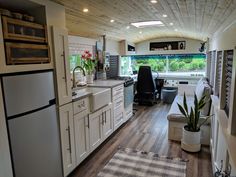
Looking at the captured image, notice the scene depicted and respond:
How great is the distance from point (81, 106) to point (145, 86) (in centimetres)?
327

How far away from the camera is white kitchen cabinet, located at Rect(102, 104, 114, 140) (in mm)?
3126

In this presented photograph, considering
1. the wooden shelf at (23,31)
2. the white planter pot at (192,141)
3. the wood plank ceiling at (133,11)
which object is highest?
the wood plank ceiling at (133,11)

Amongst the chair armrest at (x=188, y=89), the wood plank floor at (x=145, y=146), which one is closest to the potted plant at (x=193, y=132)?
the wood plank floor at (x=145, y=146)

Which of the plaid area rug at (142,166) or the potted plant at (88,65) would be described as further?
the potted plant at (88,65)

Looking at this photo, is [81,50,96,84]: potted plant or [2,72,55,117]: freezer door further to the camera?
[81,50,96,84]: potted plant

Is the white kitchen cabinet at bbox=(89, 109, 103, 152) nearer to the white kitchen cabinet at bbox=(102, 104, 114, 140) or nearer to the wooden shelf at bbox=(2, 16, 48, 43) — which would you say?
the white kitchen cabinet at bbox=(102, 104, 114, 140)

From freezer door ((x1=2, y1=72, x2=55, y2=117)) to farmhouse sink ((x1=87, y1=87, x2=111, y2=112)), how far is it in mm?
797

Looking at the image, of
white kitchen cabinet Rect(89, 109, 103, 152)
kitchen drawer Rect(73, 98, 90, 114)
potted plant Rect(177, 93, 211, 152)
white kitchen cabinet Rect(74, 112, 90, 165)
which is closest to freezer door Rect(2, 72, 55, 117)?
kitchen drawer Rect(73, 98, 90, 114)

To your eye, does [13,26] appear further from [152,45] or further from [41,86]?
[152,45]

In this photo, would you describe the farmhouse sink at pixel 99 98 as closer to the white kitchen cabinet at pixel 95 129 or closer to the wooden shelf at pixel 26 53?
the white kitchen cabinet at pixel 95 129

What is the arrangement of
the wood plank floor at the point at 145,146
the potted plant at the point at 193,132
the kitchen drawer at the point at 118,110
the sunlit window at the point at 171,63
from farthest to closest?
the sunlit window at the point at 171,63
the kitchen drawer at the point at 118,110
the potted plant at the point at 193,132
the wood plank floor at the point at 145,146

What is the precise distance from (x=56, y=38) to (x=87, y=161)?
1.73m

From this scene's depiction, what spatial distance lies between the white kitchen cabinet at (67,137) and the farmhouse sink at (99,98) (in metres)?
0.47

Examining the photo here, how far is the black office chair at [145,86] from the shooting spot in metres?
5.34
